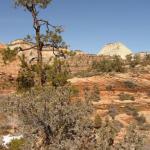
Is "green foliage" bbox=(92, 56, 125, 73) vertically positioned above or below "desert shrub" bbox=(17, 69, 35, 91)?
below

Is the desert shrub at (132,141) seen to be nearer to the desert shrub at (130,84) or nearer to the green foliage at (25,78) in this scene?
the green foliage at (25,78)

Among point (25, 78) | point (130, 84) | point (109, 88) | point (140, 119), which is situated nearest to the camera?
point (25, 78)

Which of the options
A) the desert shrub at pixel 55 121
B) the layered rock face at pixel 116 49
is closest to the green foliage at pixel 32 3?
the desert shrub at pixel 55 121

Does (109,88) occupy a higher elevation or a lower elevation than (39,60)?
lower

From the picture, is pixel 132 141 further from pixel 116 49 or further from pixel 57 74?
pixel 116 49

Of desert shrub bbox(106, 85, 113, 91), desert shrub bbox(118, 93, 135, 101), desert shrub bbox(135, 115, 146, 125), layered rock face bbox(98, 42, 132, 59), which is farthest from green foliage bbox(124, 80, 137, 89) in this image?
layered rock face bbox(98, 42, 132, 59)

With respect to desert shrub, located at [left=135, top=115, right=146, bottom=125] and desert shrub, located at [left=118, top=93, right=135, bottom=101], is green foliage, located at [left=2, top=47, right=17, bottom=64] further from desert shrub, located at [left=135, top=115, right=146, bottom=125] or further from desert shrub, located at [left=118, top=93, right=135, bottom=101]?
desert shrub, located at [left=118, top=93, right=135, bottom=101]

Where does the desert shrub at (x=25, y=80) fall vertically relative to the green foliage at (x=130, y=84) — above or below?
above

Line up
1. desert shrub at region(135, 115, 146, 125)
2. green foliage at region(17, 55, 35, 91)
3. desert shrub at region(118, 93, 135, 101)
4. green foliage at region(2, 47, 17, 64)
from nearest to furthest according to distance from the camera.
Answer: green foliage at region(17, 55, 35, 91), green foliage at region(2, 47, 17, 64), desert shrub at region(135, 115, 146, 125), desert shrub at region(118, 93, 135, 101)

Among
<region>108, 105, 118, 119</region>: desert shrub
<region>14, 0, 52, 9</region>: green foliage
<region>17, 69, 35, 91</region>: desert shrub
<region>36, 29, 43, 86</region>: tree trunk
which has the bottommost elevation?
<region>108, 105, 118, 119</region>: desert shrub

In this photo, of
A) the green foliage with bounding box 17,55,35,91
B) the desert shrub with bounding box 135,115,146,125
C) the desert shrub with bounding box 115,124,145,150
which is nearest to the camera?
the desert shrub with bounding box 115,124,145,150

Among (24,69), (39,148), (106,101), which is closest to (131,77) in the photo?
(106,101)

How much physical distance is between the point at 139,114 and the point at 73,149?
92.1 feet

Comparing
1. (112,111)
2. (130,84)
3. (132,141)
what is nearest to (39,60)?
(132,141)
